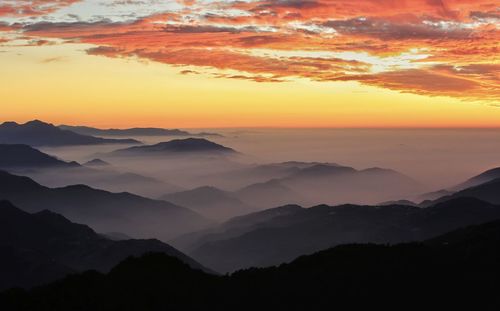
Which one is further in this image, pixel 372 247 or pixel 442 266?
pixel 372 247

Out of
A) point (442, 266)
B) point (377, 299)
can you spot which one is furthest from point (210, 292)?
point (442, 266)

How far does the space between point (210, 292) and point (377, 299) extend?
117 ft

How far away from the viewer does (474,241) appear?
13925 cm

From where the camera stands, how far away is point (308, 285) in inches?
4690

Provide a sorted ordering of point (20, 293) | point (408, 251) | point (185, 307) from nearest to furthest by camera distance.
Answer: point (185, 307)
point (20, 293)
point (408, 251)

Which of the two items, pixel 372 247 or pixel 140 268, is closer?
pixel 140 268

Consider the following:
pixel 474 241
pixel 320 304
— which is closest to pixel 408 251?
pixel 474 241

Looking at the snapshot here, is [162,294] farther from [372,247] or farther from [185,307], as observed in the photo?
[372,247]

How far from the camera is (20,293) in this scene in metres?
117

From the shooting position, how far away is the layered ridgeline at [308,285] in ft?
367

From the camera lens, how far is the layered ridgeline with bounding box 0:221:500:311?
367ft

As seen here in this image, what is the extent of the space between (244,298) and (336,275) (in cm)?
2277

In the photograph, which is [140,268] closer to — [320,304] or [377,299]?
[320,304]

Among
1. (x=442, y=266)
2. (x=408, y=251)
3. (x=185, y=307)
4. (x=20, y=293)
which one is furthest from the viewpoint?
(x=408, y=251)
